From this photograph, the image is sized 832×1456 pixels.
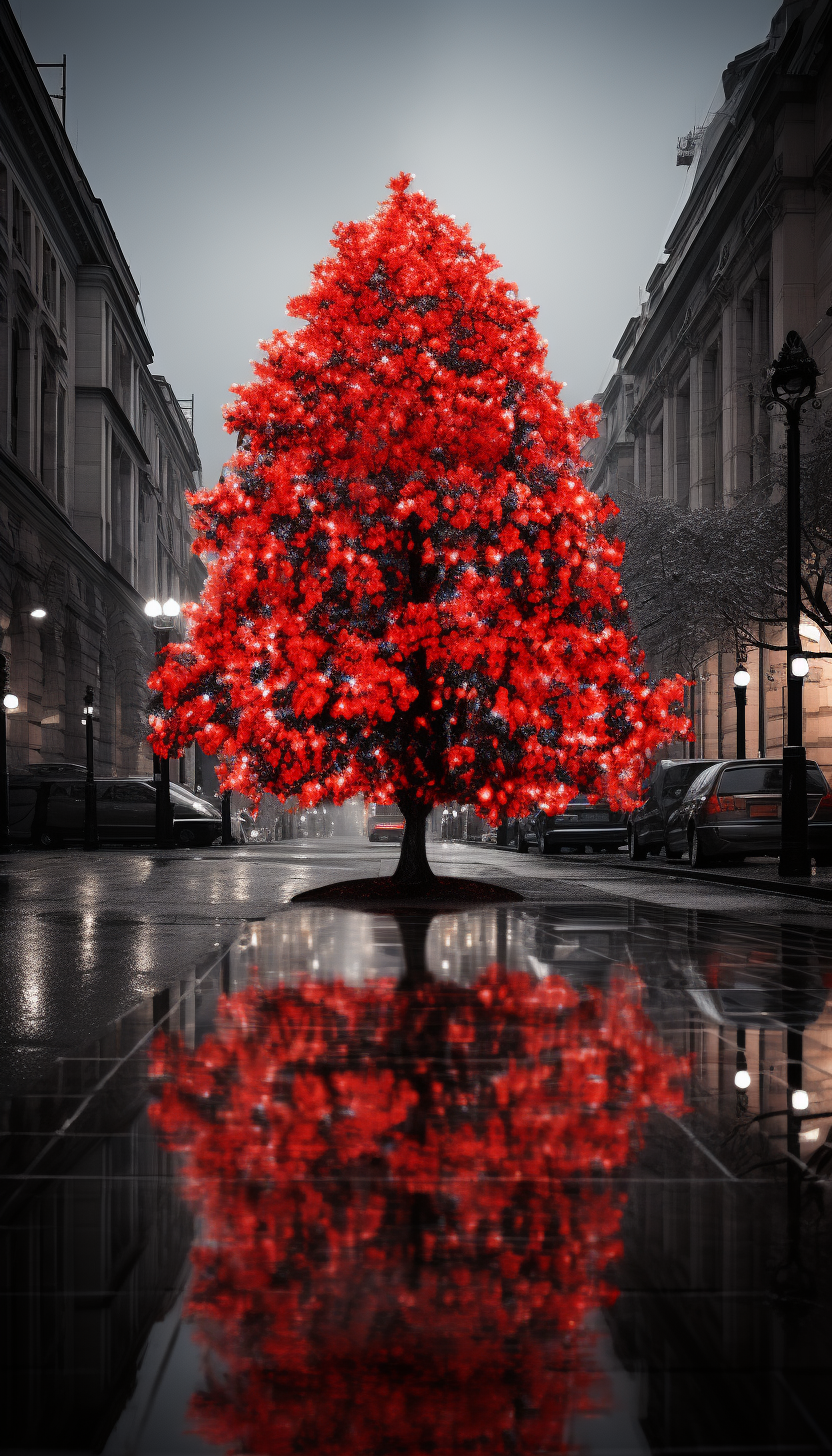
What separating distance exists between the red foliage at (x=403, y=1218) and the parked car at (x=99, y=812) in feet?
99.7

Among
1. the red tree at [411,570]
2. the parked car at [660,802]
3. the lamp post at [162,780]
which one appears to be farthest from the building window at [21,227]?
the red tree at [411,570]

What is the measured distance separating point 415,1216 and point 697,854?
1814 centimetres

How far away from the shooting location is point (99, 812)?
3594 cm

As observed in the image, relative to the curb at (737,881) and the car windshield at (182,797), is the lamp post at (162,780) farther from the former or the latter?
the curb at (737,881)

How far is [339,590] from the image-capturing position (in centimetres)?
1448

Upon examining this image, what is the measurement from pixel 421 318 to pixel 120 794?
23398 millimetres

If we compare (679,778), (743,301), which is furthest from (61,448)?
(679,778)

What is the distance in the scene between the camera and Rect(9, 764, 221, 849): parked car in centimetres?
3578

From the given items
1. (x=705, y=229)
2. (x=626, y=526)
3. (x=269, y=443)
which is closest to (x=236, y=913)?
(x=269, y=443)

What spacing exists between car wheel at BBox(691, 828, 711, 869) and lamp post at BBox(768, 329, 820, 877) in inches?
108

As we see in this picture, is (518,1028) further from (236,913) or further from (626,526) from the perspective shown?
(626,526)

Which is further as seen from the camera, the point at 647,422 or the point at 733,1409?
the point at 647,422

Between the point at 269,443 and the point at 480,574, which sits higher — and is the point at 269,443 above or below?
above

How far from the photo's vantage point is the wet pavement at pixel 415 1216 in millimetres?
2375
